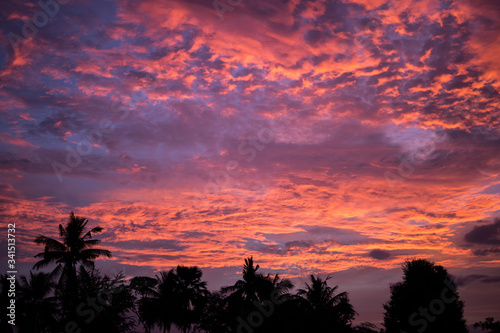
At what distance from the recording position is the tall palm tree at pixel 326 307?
36.9 meters

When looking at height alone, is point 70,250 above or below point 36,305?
above

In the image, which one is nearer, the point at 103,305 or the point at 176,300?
the point at 103,305

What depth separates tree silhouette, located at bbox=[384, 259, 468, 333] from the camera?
32.2 meters

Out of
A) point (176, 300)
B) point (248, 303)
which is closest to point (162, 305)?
point (176, 300)

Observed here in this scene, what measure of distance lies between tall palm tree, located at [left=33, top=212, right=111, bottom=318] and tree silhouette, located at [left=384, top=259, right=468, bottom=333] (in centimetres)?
3017

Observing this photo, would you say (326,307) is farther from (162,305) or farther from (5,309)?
(5,309)

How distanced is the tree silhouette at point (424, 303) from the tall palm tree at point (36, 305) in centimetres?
4381

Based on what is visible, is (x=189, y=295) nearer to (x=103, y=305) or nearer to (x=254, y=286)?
(x=254, y=286)

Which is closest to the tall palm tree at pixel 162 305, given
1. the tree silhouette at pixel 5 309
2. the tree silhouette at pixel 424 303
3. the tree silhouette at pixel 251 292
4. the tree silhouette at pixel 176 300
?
the tree silhouette at pixel 176 300

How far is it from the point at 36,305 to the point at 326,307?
4127cm

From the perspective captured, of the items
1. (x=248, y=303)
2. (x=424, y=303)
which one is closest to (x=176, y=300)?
(x=248, y=303)

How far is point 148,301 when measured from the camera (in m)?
52.1

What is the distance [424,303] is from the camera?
33.6 meters

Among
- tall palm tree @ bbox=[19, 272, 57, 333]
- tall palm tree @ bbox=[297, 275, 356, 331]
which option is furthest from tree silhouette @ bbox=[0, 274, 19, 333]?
tall palm tree @ bbox=[297, 275, 356, 331]
